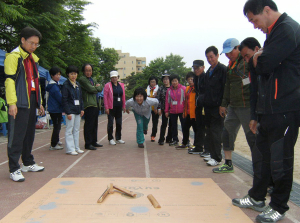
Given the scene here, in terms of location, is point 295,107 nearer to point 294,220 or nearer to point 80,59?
point 294,220

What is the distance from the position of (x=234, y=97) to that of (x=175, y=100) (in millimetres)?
2671

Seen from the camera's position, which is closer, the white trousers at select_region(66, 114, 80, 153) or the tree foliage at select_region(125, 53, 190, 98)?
the white trousers at select_region(66, 114, 80, 153)

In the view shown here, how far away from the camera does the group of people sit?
6.94ft

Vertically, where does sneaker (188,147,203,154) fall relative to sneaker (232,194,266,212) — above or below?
below

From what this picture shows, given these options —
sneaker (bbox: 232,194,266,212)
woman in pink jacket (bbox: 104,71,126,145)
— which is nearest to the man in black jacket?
sneaker (bbox: 232,194,266,212)

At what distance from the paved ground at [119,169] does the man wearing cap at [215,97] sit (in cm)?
37

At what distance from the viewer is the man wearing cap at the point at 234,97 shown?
11.4ft

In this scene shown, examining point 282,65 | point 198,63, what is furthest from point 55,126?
point 282,65

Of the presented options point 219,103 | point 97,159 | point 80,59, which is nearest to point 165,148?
point 97,159

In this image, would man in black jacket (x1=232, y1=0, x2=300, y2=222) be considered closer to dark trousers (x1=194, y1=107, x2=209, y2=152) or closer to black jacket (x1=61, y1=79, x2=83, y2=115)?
dark trousers (x1=194, y1=107, x2=209, y2=152)

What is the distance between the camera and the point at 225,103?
3.98 meters

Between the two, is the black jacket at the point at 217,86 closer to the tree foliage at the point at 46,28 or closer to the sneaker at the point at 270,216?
the sneaker at the point at 270,216

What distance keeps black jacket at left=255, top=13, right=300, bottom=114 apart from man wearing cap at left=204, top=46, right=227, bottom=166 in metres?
2.04

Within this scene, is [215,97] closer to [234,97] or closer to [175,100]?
[234,97]
